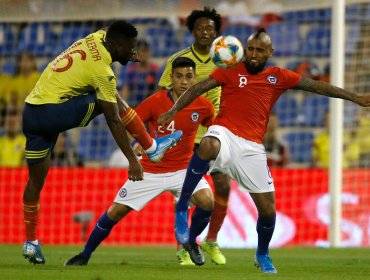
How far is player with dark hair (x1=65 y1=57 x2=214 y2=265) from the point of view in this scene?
972cm

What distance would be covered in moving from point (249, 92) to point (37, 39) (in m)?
9.81

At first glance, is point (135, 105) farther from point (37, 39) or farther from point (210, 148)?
point (210, 148)

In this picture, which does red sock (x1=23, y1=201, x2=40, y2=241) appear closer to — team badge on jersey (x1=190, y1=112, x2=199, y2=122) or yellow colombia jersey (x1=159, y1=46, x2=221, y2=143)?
team badge on jersey (x1=190, y1=112, x2=199, y2=122)

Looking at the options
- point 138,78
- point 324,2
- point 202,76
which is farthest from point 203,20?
point 138,78

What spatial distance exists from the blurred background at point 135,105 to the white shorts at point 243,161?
5.90 meters

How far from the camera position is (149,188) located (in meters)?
9.98

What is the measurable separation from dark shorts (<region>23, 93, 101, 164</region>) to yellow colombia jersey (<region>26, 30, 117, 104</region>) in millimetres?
71

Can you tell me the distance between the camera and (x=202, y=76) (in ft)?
36.1

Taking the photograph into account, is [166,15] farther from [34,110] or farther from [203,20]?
[34,110]

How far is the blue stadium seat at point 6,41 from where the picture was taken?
60.0 ft

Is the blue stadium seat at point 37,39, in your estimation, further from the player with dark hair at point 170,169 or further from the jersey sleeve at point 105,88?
the jersey sleeve at point 105,88

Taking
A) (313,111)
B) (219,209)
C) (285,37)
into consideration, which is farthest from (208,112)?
(285,37)

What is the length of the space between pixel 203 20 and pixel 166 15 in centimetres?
464

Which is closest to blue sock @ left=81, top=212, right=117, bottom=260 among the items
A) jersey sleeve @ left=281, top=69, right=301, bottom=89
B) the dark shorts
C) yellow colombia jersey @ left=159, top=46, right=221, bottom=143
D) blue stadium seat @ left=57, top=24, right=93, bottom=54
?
the dark shorts
